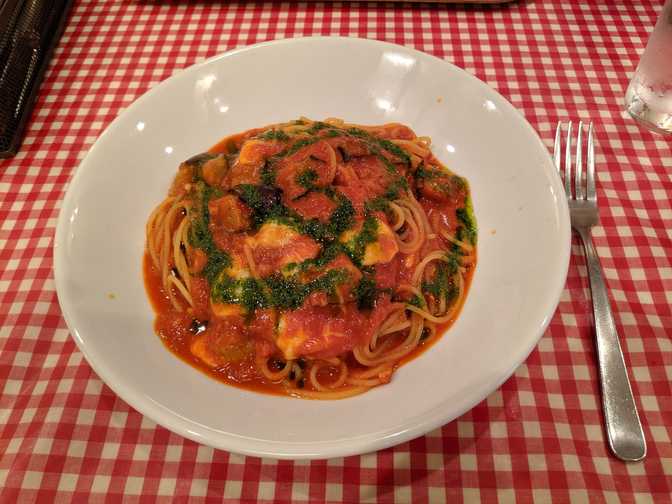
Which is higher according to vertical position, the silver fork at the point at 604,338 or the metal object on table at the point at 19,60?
the metal object on table at the point at 19,60

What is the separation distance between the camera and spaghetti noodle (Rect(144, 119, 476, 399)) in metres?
3.18

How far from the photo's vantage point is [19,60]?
5176mm

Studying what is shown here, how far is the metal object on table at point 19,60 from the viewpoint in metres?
4.88

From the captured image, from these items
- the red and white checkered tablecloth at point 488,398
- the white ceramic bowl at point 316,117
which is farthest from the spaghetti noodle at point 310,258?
the red and white checkered tablecloth at point 488,398

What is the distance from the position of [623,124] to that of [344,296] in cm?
344

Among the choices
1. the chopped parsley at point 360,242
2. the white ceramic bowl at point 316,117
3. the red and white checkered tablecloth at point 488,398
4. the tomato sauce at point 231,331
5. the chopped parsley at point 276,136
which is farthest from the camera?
the chopped parsley at point 276,136

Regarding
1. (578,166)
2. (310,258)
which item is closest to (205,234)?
(310,258)

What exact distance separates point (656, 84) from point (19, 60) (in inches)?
243

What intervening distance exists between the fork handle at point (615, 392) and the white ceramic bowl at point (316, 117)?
29.3 inches

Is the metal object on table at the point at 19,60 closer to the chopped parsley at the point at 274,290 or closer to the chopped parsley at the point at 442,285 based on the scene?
the chopped parsley at the point at 274,290

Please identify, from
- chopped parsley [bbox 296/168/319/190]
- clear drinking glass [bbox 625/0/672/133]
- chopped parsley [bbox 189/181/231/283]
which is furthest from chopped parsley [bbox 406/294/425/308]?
clear drinking glass [bbox 625/0/672/133]

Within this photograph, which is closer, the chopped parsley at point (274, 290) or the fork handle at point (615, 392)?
the fork handle at point (615, 392)

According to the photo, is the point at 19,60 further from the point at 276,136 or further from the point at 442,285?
the point at 442,285

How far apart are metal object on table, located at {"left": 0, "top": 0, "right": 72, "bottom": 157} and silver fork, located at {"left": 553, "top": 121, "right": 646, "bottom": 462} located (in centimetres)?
512
